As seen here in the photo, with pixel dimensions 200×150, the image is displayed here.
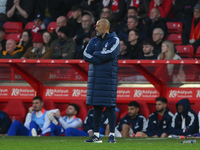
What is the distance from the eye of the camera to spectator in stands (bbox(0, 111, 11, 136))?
11.4 meters

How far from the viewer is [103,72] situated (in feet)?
24.8

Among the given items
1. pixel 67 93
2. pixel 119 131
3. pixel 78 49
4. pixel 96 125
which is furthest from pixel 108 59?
pixel 78 49

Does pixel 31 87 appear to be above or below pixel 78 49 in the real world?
below

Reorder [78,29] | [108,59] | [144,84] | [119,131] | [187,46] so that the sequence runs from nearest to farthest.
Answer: [108,59], [119,131], [144,84], [187,46], [78,29]

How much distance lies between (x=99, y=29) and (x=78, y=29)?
21.7ft

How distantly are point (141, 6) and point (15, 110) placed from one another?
479 centimetres

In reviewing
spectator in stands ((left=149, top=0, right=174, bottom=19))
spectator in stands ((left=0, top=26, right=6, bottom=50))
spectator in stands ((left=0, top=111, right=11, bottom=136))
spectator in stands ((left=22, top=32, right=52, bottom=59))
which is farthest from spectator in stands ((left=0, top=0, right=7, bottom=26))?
spectator in stands ((left=0, top=111, right=11, bottom=136))

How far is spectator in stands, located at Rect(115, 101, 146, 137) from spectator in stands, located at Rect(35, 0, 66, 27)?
5460 mm

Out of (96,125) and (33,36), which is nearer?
(96,125)

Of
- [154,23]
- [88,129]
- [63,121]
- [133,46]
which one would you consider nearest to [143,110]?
[88,129]

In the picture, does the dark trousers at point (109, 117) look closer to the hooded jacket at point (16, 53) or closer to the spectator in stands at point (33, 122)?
the spectator in stands at point (33, 122)

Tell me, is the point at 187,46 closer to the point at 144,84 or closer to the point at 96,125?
the point at 144,84

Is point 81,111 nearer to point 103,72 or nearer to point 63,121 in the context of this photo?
point 63,121

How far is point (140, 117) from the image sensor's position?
431 inches
